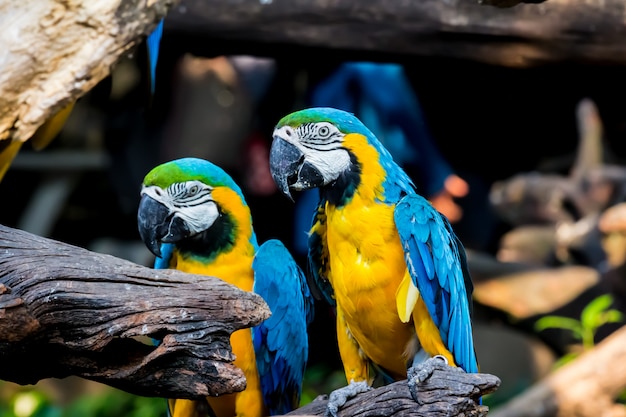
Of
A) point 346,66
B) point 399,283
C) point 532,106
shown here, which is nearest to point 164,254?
point 399,283

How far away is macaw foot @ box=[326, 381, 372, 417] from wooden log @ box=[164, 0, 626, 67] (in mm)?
1027

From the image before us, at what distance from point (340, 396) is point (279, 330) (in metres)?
0.20

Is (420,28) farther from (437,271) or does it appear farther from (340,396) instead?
(340,396)

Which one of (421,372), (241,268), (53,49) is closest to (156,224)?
(241,268)

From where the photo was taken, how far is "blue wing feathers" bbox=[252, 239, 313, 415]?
153cm

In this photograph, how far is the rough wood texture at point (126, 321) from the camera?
1.15 m

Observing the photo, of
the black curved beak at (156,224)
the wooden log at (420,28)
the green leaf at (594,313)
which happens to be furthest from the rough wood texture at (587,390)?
the black curved beak at (156,224)

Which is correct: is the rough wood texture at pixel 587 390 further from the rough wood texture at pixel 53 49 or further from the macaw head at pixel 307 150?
the rough wood texture at pixel 53 49

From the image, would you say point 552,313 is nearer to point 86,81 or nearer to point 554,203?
point 554,203

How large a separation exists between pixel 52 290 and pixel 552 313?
2.96 meters

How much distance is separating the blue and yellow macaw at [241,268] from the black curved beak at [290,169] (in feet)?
0.63

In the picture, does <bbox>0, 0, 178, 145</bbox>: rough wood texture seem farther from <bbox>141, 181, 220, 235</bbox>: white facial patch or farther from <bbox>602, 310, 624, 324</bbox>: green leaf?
<bbox>602, 310, 624, 324</bbox>: green leaf

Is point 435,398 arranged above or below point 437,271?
below

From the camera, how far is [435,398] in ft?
4.10
